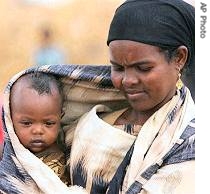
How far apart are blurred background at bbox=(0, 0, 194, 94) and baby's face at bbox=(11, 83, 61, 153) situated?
3089 millimetres

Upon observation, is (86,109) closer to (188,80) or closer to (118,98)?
(118,98)

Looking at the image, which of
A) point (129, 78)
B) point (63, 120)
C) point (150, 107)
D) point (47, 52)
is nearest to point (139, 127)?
point (150, 107)

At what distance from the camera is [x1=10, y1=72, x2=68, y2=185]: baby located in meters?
2.14

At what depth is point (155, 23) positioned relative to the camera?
193 cm

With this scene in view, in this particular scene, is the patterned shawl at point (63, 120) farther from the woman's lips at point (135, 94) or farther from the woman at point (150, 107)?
the woman's lips at point (135, 94)

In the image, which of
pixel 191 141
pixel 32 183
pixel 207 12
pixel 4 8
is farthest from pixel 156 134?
pixel 4 8

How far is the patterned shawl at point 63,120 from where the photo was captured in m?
2.06

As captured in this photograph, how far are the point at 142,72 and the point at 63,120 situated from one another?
45cm

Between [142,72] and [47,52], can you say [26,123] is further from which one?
[47,52]

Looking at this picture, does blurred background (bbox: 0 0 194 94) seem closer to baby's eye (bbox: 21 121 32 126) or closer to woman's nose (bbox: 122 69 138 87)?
baby's eye (bbox: 21 121 32 126)

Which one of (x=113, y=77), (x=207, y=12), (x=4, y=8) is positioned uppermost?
(x=207, y=12)

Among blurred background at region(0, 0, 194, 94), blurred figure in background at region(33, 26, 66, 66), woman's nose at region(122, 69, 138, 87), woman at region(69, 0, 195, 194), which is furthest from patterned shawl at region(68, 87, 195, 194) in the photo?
blurred background at region(0, 0, 194, 94)

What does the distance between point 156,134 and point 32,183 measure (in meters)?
0.43

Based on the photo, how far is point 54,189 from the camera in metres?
2.04
